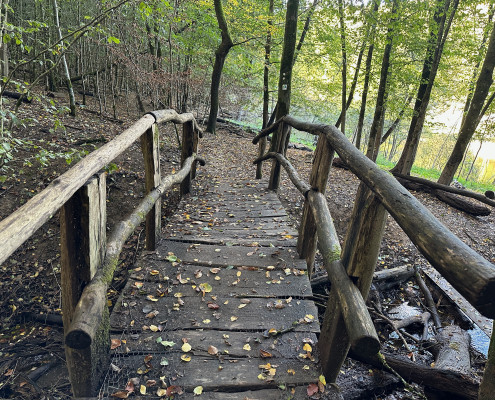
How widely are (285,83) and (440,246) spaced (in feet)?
18.7

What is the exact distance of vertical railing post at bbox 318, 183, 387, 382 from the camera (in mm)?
1711

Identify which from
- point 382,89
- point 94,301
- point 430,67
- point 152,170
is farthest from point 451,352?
point 430,67

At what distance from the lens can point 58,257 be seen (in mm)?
4598

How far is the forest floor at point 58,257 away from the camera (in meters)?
2.67

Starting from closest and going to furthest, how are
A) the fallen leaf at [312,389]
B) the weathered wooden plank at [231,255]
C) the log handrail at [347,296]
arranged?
the log handrail at [347,296] < the fallen leaf at [312,389] < the weathered wooden plank at [231,255]

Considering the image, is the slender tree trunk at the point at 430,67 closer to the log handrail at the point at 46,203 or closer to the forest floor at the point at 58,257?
the forest floor at the point at 58,257

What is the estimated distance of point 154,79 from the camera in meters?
7.23

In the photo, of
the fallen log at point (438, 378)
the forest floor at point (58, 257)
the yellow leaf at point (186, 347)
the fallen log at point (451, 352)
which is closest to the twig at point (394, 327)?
the forest floor at point (58, 257)

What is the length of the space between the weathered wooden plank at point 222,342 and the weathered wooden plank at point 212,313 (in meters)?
0.06

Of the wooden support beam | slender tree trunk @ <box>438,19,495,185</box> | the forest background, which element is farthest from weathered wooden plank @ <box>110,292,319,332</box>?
slender tree trunk @ <box>438,19,495,185</box>

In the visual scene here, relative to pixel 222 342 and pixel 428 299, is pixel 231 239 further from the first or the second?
pixel 428 299

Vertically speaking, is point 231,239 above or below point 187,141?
below

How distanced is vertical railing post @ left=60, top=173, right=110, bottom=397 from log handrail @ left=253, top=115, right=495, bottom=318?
1.59 m

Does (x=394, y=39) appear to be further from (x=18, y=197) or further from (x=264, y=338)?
(x=18, y=197)
